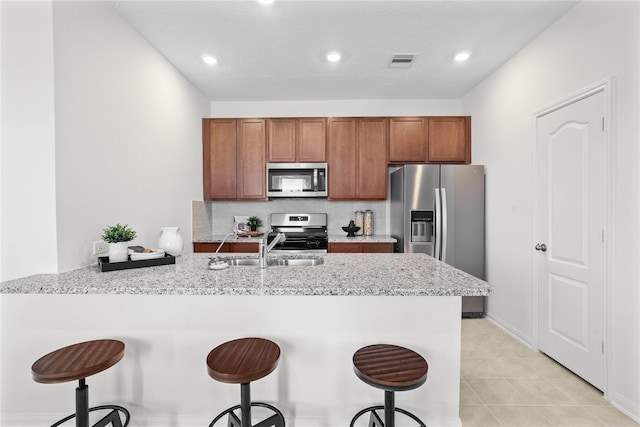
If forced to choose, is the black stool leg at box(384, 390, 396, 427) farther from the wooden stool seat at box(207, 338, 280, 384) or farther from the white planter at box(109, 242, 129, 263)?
the white planter at box(109, 242, 129, 263)

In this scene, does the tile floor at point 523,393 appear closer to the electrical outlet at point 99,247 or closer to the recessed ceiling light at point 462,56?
the electrical outlet at point 99,247

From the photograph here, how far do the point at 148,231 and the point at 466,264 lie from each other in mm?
3222

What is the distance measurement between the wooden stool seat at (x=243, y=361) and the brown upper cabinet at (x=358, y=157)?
2645 mm

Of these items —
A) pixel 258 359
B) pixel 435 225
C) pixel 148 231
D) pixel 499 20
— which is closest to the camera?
pixel 258 359

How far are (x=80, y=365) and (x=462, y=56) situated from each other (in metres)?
3.52

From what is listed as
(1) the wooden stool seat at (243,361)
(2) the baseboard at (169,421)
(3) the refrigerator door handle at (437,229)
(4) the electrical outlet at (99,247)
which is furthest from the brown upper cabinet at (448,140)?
(4) the electrical outlet at (99,247)

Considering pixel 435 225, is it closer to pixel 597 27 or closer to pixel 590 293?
pixel 590 293

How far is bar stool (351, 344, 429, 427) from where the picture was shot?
3.84 feet

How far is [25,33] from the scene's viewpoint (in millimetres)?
1732

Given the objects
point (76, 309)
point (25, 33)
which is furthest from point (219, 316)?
point (25, 33)

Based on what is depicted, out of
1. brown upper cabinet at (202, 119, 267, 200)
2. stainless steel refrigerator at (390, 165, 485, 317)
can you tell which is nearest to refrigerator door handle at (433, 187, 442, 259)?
stainless steel refrigerator at (390, 165, 485, 317)

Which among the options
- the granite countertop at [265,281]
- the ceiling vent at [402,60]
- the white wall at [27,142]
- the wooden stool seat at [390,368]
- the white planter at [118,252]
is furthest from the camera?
the ceiling vent at [402,60]

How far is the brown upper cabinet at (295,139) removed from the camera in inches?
152

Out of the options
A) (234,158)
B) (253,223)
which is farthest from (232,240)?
(234,158)
